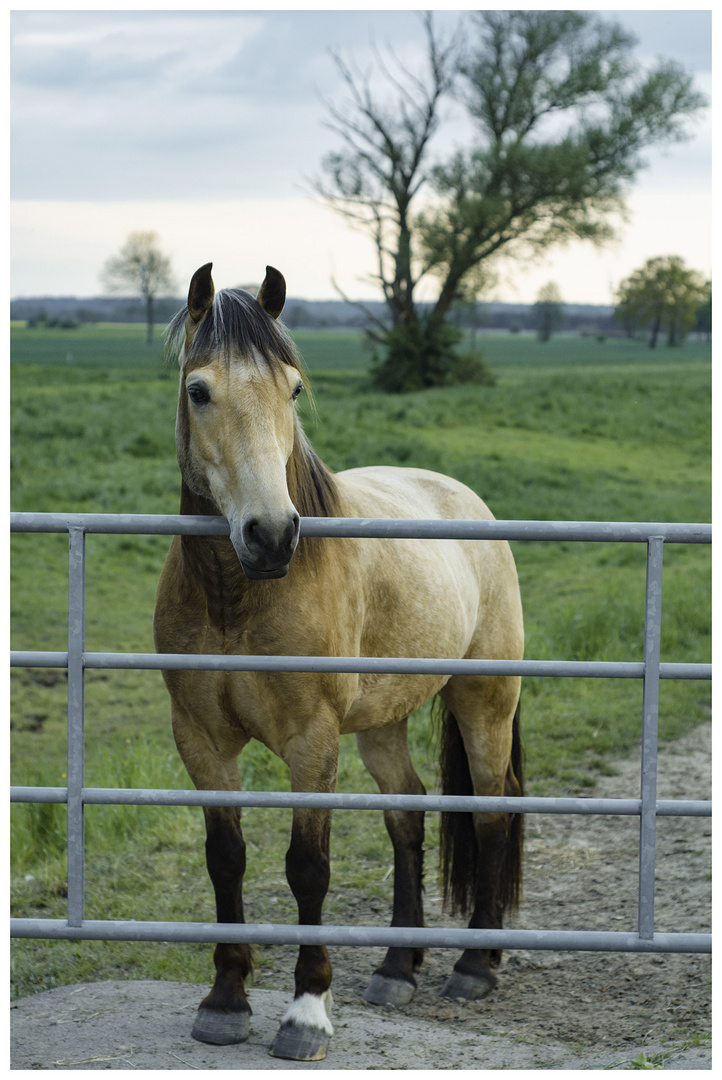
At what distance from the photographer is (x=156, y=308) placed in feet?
89.9

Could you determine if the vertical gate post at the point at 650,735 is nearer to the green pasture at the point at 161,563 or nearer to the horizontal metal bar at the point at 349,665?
the horizontal metal bar at the point at 349,665

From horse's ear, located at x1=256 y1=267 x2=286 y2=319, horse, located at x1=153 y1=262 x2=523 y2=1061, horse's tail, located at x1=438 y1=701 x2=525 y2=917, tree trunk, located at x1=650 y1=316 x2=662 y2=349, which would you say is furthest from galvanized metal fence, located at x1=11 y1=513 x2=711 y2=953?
tree trunk, located at x1=650 y1=316 x2=662 y2=349

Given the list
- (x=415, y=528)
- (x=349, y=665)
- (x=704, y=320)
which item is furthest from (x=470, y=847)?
(x=704, y=320)

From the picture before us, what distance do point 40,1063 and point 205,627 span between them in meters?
1.36

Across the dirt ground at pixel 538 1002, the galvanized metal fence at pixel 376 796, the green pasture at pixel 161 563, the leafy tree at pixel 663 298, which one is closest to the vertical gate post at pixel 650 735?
the galvanized metal fence at pixel 376 796

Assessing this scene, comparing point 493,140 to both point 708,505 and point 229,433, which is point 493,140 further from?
point 229,433

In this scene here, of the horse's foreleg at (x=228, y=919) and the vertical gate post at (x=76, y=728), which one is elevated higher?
the vertical gate post at (x=76, y=728)

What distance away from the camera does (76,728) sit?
2.46 meters

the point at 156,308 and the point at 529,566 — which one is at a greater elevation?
the point at 156,308

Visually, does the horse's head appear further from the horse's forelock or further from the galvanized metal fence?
the galvanized metal fence

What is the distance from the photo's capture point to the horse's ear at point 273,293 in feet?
9.27

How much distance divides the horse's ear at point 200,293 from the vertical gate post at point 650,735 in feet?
4.71

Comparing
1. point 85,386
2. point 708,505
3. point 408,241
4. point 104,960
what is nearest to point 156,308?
point 85,386

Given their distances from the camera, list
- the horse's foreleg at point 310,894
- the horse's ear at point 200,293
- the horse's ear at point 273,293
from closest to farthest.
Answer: the horse's ear at point 200,293, the horse's ear at point 273,293, the horse's foreleg at point 310,894
